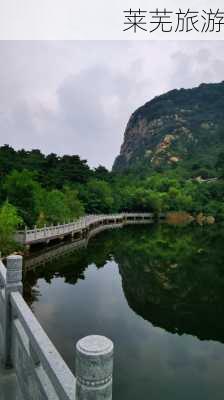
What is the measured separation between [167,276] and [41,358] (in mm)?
14456

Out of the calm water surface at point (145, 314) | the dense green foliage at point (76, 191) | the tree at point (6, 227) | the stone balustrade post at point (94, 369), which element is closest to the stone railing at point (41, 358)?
the stone balustrade post at point (94, 369)

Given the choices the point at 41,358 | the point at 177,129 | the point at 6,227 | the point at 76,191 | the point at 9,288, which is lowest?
the point at 41,358

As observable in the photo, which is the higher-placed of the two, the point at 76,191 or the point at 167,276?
the point at 76,191

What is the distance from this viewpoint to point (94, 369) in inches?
66.6

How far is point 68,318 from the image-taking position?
35.1ft

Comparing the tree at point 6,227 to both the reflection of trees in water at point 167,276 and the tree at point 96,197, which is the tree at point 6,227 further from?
the tree at point 96,197

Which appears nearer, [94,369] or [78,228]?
[94,369]

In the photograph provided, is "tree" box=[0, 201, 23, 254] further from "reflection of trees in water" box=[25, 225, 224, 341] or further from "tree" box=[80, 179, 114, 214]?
"tree" box=[80, 179, 114, 214]

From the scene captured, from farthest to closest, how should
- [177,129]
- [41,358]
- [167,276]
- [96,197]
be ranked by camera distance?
[177,129] < [96,197] < [167,276] < [41,358]

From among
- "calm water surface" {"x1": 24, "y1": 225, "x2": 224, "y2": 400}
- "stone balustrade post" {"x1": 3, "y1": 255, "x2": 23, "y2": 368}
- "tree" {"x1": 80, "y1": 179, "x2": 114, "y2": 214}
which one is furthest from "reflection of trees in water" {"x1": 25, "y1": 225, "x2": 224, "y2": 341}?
"tree" {"x1": 80, "y1": 179, "x2": 114, "y2": 214}

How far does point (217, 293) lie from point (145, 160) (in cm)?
9263

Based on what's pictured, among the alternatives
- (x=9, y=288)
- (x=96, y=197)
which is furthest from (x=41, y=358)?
(x=96, y=197)

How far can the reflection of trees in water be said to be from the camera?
11.1m

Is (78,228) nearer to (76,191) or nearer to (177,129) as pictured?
(76,191)
